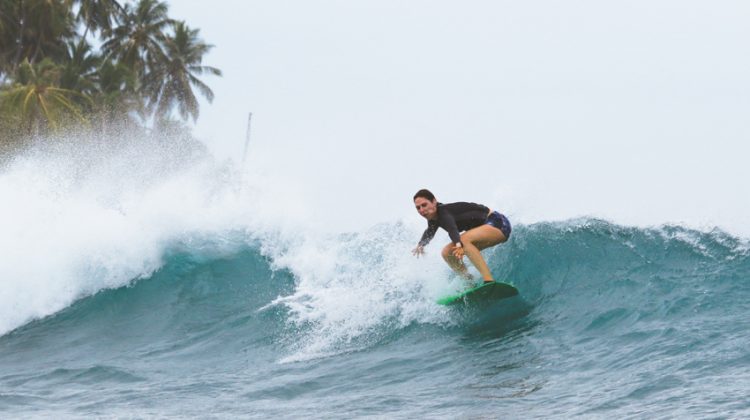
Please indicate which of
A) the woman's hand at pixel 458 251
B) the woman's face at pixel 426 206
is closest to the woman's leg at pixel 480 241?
the woman's hand at pixel 458 251

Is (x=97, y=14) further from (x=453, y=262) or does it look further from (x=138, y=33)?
(x=453, y=262)

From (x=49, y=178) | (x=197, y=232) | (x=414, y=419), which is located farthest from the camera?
(x=49, y=178)

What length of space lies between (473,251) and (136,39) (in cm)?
4188

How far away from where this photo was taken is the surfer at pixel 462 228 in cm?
877

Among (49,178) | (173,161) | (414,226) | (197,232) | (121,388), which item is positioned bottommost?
(121,388)

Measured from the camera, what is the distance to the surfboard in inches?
351

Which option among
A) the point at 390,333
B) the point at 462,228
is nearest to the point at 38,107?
the point at 390,333

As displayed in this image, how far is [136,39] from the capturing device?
47.5 meters

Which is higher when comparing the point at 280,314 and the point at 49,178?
the point at 49,178

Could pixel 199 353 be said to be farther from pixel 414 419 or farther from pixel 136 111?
pixel 136 111

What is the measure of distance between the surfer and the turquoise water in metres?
0.70

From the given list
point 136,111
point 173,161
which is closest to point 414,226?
point 173,161

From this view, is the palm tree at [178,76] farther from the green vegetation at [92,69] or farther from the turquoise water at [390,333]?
the turquoise water at [390,333]

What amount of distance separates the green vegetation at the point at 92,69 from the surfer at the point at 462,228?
24533mm
